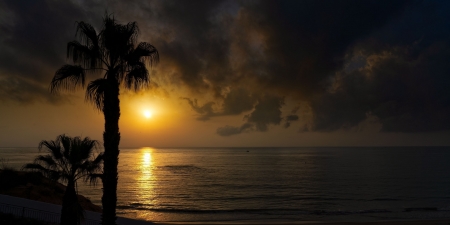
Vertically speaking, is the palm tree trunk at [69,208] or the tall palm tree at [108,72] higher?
the tall palm tree at [108,72]

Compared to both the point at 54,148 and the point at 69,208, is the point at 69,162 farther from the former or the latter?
the point at 69,208

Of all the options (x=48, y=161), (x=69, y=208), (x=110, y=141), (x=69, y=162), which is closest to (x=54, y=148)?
(x=48, y=161)

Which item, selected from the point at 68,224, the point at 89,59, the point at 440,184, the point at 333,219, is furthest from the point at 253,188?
the point at 89,59

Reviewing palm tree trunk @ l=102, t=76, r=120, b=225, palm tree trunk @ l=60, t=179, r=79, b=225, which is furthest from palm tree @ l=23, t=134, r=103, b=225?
palm tree trunk @ l=102, t=76, r=120, b=225

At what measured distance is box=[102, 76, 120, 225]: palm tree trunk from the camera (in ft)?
39.9

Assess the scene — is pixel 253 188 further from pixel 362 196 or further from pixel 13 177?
pixel 13 177

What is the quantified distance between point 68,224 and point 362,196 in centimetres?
4227

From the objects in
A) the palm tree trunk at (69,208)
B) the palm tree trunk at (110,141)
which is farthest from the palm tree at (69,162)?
the palm tree trunk at (110,141)

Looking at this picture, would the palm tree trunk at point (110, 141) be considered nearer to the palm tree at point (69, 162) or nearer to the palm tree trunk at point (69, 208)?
the palm tree at point (69, 162)

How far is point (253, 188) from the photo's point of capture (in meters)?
55.4

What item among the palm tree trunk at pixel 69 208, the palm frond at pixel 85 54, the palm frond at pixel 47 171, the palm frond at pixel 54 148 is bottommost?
the palm tree trunk at pixel 69 208

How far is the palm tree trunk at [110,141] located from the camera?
39.9ft

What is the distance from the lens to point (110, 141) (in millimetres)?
12117

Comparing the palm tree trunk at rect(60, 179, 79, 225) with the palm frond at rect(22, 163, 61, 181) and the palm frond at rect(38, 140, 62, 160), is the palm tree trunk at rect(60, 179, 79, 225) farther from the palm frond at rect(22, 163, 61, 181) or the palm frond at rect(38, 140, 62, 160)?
the palm frond at rect(38, 140, 62, 160)
